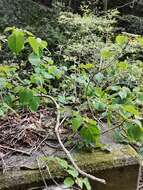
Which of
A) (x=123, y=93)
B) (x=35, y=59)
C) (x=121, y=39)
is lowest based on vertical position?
(x=123, y=93)

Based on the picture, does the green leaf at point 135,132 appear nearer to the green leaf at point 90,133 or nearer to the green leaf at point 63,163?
the green leaf at point 90,133

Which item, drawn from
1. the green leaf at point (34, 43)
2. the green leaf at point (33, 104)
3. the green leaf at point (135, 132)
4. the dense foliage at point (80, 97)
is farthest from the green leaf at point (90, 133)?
the green leaf at point (34, 43)

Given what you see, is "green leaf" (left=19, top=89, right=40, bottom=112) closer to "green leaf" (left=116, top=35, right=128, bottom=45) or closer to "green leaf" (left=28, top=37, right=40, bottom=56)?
"green leaf" (left=28, top=37, right=40, bottom=56)

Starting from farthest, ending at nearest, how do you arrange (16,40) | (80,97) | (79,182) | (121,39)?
(80,97) → (121,39) → (16,40) → (79,182)

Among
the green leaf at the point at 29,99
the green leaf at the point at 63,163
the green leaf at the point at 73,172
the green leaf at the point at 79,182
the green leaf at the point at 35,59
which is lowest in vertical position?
the green leaf at the point at 79,182

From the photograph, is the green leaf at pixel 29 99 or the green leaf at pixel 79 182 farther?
the green leaf at pixel 29 99

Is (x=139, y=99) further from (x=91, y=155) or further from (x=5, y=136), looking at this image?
(x=5, y=136)

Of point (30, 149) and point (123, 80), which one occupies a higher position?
point (30, 149)

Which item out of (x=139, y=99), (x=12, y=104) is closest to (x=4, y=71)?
(x=12, y=104)

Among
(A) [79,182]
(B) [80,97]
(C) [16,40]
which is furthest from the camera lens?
(B) [80,97]

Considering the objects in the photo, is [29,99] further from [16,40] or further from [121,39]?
[121,39]

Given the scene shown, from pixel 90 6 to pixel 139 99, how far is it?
6.63m

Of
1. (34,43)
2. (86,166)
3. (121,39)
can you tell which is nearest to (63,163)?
(86,166)

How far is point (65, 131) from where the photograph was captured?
2199 mm
